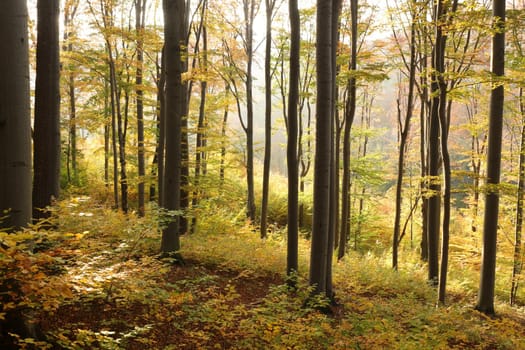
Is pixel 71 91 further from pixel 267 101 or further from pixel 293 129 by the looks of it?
pixel 293 129

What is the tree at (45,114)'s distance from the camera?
624cm

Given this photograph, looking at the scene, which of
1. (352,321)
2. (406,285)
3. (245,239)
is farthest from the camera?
(245,239)

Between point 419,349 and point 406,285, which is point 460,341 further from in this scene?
point 406,285

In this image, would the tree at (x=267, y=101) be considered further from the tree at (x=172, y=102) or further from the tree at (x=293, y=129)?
the tree at (x=172, y=102)

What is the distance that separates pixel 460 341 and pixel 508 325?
201 cm

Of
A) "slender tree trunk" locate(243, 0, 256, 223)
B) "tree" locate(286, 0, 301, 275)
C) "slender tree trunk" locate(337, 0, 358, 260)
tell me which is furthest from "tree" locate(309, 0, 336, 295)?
"slender tree trunk" locate(243, 0, 256, 223)

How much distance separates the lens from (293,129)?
7.77 meters

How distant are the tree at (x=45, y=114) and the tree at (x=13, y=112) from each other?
340 cm

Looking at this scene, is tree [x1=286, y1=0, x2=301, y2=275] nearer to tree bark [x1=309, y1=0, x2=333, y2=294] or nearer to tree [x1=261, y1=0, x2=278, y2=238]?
tree bark [x1=309, y1=0, x2=333, y2=294]

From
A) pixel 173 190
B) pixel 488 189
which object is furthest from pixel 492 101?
pixel 173 190

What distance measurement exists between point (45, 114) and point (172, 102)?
91.3 inches

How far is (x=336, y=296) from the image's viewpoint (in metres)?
8.59

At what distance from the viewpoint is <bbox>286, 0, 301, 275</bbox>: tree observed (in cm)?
745

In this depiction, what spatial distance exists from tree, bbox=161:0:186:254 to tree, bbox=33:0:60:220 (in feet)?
6.70
